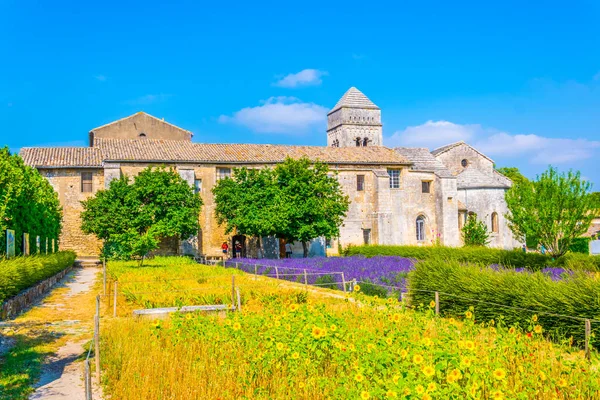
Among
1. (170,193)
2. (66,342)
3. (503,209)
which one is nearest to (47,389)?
(66,342)

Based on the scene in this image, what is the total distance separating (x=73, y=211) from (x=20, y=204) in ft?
53.4

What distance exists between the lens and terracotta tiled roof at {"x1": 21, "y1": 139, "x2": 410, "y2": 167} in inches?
1426

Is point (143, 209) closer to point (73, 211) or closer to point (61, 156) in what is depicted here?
point (73, 211)

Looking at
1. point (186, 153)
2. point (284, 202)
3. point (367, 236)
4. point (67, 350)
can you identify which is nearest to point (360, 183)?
point (367, 236)

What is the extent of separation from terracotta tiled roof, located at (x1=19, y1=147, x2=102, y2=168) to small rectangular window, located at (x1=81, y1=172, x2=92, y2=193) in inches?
32.1

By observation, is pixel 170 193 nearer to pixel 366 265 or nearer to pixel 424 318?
pixel 366 265

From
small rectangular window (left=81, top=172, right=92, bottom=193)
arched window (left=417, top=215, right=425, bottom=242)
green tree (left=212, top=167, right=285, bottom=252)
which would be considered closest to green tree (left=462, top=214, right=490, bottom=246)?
arched window (left=417, top=215, right=425, bottom=242)

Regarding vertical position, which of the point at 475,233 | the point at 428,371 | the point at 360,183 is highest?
the point at 360,183

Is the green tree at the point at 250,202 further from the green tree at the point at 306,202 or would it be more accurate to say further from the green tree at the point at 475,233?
the green tree at the point at 475,233

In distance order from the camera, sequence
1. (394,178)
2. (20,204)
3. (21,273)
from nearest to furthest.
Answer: (21,273) → (20,204) → (394,178)

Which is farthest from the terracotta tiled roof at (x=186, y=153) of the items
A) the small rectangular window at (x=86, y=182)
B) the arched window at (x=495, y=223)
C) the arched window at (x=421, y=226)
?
the arched window at (x=495, y=223)

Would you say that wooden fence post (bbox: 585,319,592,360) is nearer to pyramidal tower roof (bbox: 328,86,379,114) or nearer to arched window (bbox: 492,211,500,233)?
arched window (bbox: 492,211,500,233)

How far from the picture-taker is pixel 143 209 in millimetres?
31031

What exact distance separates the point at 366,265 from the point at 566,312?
12.4 meters
